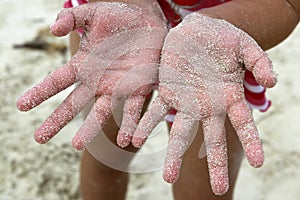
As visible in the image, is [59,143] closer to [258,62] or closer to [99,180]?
[99,180]

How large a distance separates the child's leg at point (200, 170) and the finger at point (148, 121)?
19cm

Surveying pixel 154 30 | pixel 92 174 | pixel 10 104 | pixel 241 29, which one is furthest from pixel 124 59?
pixel 10 104

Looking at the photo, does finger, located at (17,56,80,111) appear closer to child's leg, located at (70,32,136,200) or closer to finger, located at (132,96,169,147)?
finger, located at (132,96,169,147)

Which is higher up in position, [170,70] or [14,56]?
[170,70]

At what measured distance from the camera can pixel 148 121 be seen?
2.81 ft

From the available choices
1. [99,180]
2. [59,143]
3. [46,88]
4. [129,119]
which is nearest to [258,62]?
[129,119]

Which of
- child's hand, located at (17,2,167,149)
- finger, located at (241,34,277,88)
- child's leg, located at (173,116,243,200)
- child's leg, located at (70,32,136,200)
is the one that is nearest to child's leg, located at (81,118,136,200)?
child's leg, located at (70,32,136,200)

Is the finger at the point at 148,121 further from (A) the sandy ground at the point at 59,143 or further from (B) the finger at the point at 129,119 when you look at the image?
(A) the sandy ground at the point at 59,143

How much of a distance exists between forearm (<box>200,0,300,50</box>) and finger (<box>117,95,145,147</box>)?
19 centimetres

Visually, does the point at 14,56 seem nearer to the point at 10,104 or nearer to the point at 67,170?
the point at 10,104

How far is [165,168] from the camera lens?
0.82 meters

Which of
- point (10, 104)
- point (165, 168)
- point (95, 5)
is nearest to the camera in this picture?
point (165, 168)

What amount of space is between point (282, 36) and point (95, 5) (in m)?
0.32

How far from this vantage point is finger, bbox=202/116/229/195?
2.66 ft
